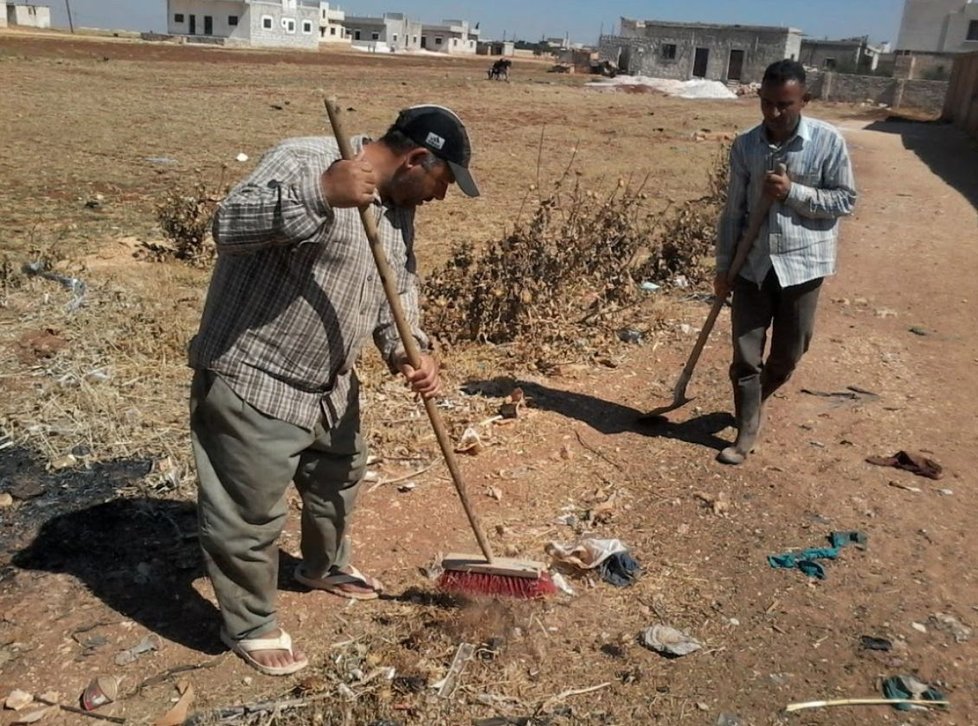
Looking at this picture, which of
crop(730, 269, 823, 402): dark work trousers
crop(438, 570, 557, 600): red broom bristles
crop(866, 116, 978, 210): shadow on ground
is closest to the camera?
crop(438, 570, 557, 600): red broom bristles

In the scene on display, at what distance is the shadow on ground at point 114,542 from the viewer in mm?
2953

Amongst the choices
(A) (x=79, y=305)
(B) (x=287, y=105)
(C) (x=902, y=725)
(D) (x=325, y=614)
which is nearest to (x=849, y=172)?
(C) (x=902, y=725)

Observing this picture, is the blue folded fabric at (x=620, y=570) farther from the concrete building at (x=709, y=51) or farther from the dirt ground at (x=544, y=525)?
the concrete building at (x=709, y=51)

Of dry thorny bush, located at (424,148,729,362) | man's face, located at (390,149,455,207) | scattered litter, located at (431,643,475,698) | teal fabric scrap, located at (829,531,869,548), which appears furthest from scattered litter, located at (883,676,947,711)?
dry thorny bush, located at (424,148,729,362)

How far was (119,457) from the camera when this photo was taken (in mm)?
3766

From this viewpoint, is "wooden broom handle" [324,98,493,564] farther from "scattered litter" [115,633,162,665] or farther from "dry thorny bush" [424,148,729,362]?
"dry thorny bush" [424,148,729,362]

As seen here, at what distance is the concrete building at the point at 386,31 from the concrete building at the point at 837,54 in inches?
1499

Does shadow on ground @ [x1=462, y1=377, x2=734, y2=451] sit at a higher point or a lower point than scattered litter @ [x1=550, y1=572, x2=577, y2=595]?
higher

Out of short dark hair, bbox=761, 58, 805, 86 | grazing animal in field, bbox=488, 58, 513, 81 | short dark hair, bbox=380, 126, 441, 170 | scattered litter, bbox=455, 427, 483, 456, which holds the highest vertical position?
short dark hair, bbox=761, 58, 805, 86

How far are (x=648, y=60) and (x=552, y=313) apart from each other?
47305 mm

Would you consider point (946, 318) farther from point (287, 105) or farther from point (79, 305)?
point (287, 105)

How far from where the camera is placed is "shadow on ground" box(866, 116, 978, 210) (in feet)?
48.5

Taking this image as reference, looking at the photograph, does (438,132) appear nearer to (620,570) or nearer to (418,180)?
(418,180)

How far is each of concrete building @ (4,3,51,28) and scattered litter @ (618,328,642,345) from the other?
6841cm
